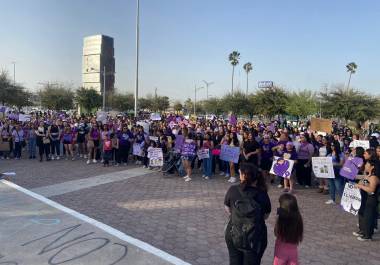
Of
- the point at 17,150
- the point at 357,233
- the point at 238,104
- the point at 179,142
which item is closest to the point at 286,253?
the point at 357,233

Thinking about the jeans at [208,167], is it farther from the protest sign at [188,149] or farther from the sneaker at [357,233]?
the sneaker at [357,233]

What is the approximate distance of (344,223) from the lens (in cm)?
812

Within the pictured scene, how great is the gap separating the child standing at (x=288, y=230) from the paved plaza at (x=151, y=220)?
1800mm

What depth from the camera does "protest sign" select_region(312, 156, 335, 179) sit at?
10.1m

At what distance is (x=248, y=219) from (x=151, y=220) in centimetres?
425

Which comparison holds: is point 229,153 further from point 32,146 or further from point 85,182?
point 32,146

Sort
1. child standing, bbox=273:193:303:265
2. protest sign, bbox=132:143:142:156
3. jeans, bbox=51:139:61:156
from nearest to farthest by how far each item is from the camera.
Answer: child standing, bbox=273:193:303:265, protest sign, bbox=132:143:142:156, jeans, bbox=51:139:61:156

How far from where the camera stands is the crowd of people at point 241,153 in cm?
418

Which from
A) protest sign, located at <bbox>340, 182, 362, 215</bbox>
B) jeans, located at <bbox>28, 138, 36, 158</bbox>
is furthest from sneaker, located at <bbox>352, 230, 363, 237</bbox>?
jeans, located at <bbox>28, 138, 36, 158</bbox>

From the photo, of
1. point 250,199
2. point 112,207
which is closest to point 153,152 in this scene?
point 112,207

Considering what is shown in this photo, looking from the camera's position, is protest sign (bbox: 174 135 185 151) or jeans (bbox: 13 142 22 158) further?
jeans (bbox: 13 142 22 158)

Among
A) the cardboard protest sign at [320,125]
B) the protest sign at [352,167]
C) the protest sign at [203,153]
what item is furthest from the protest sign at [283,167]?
the cardboard protest sign at [320,125]

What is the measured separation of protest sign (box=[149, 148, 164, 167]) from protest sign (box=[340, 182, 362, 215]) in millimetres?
7735

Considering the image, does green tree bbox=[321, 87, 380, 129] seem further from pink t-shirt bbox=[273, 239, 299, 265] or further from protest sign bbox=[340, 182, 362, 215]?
pink t-shirt bbox=[273, 239, 299, 265]
